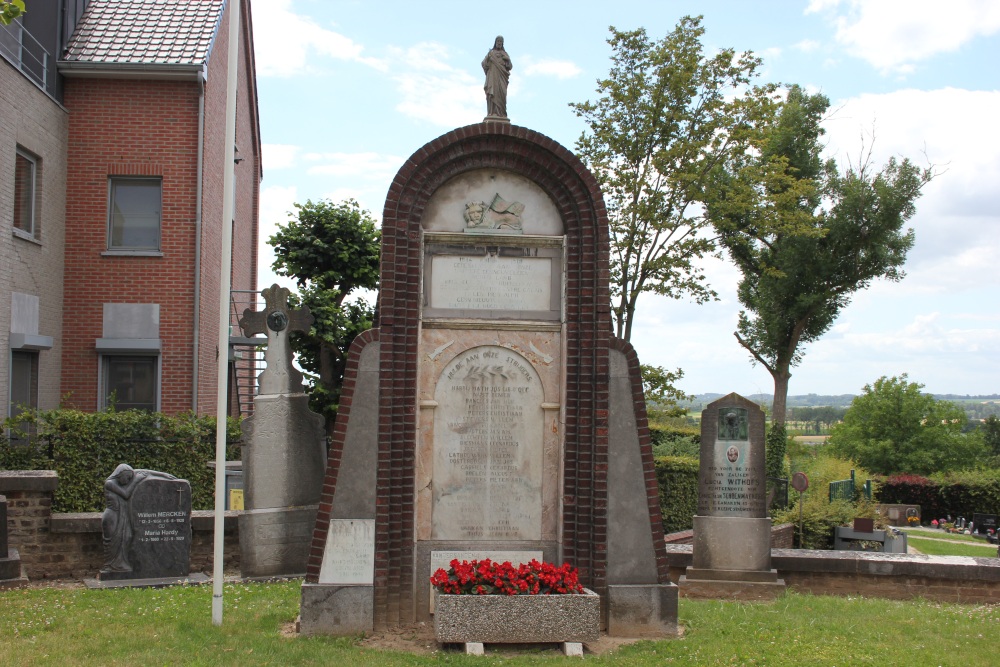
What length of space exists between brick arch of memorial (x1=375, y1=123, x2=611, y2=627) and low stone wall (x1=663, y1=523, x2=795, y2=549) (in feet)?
18.6

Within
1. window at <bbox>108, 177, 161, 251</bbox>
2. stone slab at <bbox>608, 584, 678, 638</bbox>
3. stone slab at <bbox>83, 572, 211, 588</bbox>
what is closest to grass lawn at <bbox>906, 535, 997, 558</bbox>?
stone slab at <bbox>608, 584, 678, 638</bbox>

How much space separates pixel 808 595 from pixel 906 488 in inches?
752

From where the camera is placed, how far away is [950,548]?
63.7 ft

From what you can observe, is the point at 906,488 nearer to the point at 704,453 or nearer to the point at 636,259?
the point at 636,259

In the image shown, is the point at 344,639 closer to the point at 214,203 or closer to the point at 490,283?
the point at 490,283

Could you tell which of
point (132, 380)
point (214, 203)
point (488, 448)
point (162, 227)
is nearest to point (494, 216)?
point (488, 448)

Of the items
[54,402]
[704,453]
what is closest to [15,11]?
[704,453]

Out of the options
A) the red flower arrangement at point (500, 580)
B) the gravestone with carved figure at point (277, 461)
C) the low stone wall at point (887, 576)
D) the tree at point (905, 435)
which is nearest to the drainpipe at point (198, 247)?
the gravestone with carved figure at point (277, 461)

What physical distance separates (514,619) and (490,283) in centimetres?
299

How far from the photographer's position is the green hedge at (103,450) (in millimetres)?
11891

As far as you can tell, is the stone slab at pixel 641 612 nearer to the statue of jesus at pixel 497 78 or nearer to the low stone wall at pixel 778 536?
the statue of jesus at pixel 497 78

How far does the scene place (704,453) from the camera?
11000 millimetres

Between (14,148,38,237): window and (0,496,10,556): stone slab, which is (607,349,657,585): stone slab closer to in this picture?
(0,496,10,556): stone slab

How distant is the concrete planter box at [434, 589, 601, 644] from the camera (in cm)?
727
